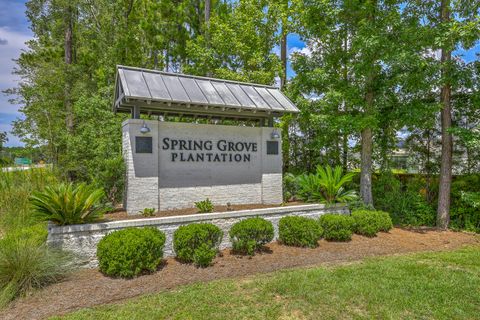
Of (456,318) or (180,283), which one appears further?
(180,283)

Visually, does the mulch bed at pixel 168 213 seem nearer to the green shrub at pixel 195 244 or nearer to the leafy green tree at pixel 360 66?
the green shrub at pixel 195 244

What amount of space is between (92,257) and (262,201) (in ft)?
15.2

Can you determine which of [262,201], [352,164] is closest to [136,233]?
[262,201]

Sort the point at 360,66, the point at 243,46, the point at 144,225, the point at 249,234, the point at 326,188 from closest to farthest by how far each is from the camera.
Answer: the point at 144,225 → the point at 249,234 → the point at 326,188 → the point at 360,66 → the point at 243,46

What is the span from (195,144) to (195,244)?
9.97 ft

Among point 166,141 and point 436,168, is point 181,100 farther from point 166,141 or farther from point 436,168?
point 436,168

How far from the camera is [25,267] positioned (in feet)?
14.4

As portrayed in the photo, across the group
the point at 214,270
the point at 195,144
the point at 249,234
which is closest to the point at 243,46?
the point at 195,144

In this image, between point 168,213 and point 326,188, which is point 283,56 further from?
point 168,213

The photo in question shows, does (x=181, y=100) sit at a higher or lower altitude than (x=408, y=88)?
lower

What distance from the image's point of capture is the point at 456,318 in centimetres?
364

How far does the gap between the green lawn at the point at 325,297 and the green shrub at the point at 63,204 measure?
A: 215cm

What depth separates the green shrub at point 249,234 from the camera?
6.01 meters

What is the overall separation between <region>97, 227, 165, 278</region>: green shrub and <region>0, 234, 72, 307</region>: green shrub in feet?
2.32
